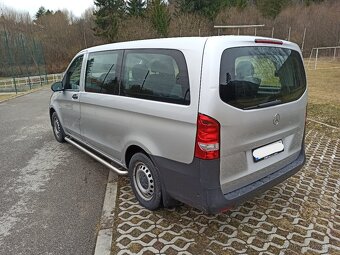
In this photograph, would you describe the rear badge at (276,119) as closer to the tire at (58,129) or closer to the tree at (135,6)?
the tire at (58,129)

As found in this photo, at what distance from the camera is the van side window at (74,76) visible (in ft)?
14.3

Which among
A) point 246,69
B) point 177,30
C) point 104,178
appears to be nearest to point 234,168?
point 246,69

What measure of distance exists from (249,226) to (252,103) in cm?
127

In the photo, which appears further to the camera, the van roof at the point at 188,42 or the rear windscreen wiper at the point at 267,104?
the rear windscreen wiper at the point at 267,104

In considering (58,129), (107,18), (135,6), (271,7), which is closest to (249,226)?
(58,129)

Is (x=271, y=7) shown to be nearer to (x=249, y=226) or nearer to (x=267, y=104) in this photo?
(x=267, y=104)

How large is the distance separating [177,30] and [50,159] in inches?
1296

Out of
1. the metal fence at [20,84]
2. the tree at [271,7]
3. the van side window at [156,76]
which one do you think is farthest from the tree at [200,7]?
the van side window at [156,76]

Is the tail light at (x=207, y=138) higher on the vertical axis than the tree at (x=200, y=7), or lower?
lower

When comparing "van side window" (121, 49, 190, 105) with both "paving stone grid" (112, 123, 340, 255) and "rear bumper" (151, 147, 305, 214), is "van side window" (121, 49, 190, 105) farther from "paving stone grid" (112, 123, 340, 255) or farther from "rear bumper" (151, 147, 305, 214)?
"paving stone grid" (112, 123, 340, 255)

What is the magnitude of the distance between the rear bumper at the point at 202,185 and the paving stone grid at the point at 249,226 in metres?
0.39

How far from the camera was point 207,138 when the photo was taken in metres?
2.28

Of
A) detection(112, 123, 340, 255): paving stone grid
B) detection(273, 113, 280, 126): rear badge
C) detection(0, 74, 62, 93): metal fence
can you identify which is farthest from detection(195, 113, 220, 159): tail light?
detection(0, 74, 62, 93): metal fence

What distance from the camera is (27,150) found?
5.49 metres
